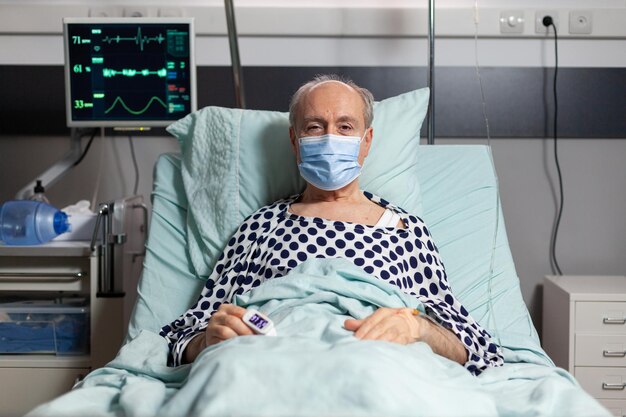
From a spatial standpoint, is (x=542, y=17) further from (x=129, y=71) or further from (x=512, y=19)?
(x=129, y=71)

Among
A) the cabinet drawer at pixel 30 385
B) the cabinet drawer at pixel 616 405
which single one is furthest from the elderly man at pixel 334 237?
the cabinet drawer at pixel 616 405

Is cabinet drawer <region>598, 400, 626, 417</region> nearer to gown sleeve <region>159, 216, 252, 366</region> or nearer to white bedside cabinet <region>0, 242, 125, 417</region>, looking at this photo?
gown sleeve <region>159, 216, 252, 366</region>

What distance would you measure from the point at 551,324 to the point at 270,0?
1.54 m

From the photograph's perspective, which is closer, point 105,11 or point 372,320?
point 372,320

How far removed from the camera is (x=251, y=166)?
2.08 m

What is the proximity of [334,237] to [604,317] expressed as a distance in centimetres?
96

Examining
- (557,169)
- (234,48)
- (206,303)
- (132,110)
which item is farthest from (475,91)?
(206,303)

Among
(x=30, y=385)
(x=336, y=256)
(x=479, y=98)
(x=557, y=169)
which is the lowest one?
(x=30, y=385)

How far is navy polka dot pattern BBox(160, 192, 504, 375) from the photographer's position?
5.71 ft

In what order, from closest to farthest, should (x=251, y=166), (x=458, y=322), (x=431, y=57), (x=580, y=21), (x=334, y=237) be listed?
1. (x=458, y=322)
2. (x=334, y=237)
3. (x=251, y=166)
4. (x=431, y=57)
5. (x=580, y=21)

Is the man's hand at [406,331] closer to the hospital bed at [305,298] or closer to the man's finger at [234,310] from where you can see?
the hospital bed at [305,298]

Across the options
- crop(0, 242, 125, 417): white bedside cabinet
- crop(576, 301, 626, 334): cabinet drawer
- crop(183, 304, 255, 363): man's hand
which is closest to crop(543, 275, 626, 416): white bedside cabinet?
crop(576, 301, 626, 334): cabinet drawer

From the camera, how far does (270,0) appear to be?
113 inches

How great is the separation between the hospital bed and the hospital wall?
0.68 meters
